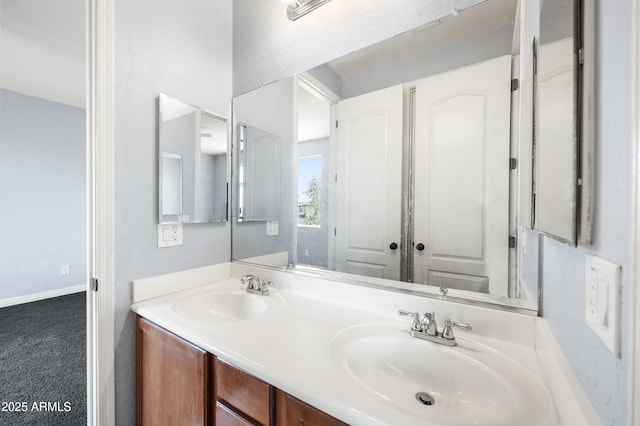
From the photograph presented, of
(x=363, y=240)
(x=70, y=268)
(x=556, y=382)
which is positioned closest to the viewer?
(x=556, y=382)

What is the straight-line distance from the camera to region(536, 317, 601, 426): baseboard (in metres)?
0.44

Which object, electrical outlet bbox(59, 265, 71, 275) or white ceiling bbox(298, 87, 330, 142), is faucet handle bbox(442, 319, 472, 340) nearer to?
white ceiling bbox(298, 87, 330, 142)

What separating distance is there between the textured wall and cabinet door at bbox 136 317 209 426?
1350 millimetres

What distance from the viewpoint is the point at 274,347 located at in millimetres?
805

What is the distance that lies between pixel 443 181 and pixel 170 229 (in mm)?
1267

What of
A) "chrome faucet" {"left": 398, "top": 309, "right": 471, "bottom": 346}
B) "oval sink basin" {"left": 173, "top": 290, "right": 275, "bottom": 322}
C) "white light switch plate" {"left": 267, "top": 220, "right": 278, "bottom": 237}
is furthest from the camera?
"white light switch plate" {"left": 267, "top": 220, "right": 278, "bottom": 237}

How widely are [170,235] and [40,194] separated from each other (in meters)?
3.41

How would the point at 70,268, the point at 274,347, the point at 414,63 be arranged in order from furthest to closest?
the point at 70,268, the point at 414,63, the point at 274,347

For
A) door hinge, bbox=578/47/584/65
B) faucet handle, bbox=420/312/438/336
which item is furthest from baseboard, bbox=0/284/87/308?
door hinge, bbox=578/47/584/65

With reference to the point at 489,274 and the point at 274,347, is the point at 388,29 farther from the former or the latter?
the point at 274,347

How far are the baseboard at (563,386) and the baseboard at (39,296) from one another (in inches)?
A: 189

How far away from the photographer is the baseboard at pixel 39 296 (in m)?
3.05

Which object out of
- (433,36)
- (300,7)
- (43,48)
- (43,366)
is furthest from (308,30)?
(43,366)

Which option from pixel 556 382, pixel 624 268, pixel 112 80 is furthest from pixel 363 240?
pixel 112 80
